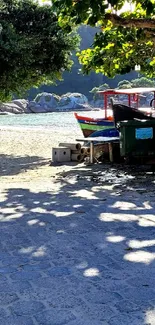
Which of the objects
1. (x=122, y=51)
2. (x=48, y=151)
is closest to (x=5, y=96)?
(x=48, y=151)

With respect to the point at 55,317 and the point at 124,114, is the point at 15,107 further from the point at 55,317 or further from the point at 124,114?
the point at 55,317

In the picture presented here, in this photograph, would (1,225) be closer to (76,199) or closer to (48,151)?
(76,199)

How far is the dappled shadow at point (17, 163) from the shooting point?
12280 millimetres

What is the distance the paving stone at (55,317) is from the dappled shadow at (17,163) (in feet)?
28.6

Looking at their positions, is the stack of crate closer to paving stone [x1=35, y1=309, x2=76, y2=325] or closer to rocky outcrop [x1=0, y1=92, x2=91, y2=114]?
paving stone [x1=35, y1=309, x2=76, y2=325]

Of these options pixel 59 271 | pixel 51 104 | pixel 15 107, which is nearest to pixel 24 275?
pixel 59 271

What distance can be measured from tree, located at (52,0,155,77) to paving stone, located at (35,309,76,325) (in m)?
5.17

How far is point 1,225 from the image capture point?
539cm

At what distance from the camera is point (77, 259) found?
4.12 metres

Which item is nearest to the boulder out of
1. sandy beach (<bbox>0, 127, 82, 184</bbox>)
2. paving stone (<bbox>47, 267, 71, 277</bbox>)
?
sandy beach (<bbox>0, 127, 82, 184</bbox>)

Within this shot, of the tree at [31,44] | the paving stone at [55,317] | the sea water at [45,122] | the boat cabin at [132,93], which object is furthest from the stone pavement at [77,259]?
the sea water at [45,122]

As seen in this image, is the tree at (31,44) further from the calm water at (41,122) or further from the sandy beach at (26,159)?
the calm water at (41,122)

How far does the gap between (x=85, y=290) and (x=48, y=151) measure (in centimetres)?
1429

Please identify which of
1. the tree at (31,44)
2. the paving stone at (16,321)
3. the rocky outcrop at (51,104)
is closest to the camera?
the paving stone at (16,321)
